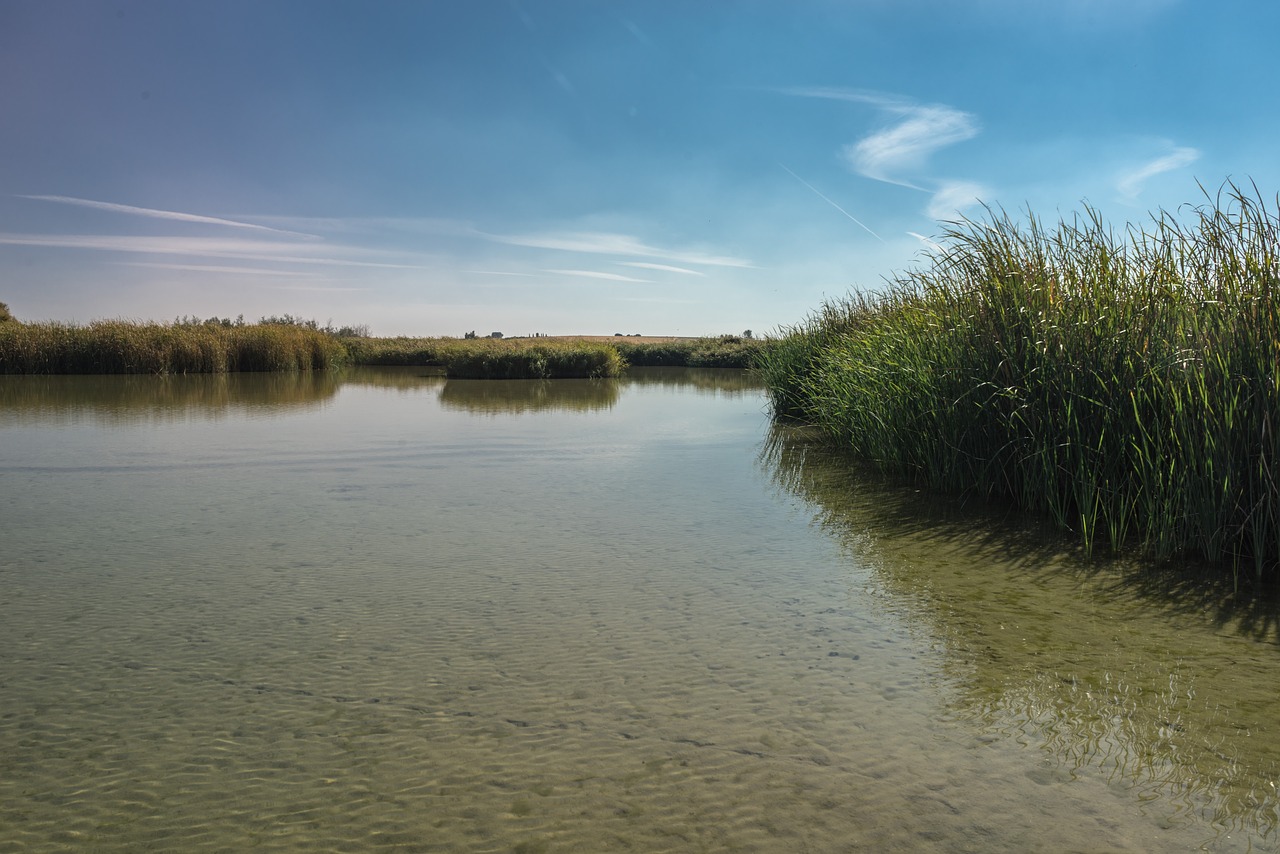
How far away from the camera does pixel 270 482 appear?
25.1ft

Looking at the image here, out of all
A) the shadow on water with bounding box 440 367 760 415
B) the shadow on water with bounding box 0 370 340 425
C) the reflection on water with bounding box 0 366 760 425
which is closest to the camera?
the shadow on water with bounding box 0 370 340 425

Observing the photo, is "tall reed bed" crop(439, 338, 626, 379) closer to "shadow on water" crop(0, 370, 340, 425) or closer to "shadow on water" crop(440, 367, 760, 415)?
"shadow on water" crop(440, 367, 760, 415)

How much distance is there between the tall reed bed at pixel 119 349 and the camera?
2492 cm

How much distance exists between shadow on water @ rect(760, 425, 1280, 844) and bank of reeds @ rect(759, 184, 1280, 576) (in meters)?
0.36

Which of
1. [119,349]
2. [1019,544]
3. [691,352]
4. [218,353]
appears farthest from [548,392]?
[691,352]

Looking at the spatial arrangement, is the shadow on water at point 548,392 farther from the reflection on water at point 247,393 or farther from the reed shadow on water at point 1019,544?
the reed shadow on water at point 1019,544

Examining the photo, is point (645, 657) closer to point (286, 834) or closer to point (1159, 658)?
point (286, 834)

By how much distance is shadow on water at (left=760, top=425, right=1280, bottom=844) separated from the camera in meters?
2.61

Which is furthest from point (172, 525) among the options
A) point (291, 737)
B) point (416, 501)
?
point (291, 737)

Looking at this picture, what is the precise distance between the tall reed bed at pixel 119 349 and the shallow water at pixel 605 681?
21040 mm

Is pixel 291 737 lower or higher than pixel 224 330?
lower

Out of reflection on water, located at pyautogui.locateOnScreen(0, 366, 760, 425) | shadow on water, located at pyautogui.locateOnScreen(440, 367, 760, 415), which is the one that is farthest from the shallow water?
shadow on water, located at pyautogui.locateOnScreen(440, 367, 760, 415)

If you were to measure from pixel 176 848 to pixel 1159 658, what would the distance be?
11.8 feet

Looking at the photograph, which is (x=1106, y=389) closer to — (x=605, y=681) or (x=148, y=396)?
(x=605, y=681)
